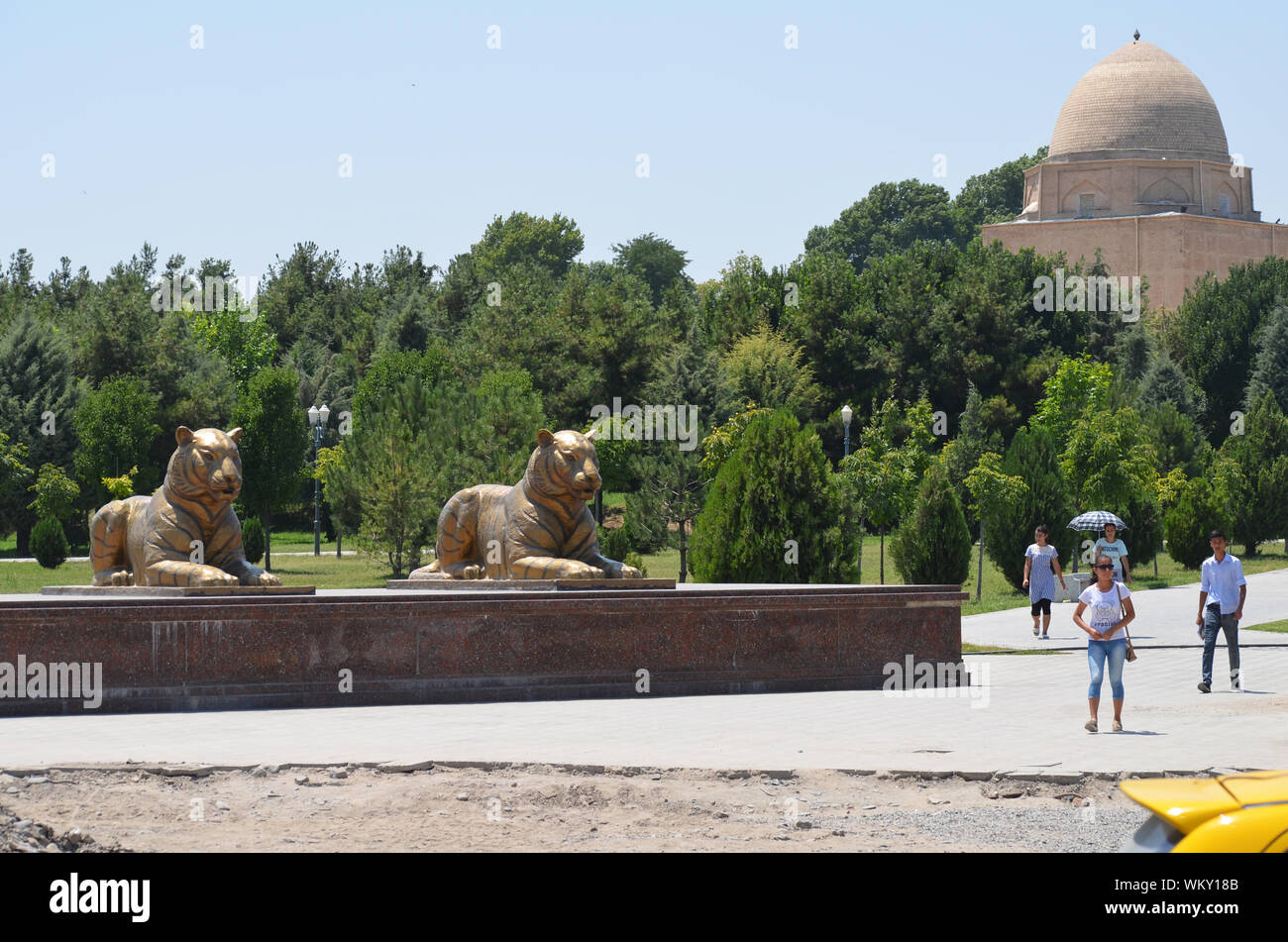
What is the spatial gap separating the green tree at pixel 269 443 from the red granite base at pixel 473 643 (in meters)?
32.1

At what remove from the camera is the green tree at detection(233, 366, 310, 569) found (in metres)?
47.0

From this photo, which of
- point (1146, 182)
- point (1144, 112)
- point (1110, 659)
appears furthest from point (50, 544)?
point (1144, 112)

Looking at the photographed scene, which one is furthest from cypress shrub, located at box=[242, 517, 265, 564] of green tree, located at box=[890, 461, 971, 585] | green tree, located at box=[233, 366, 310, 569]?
green tree, located at box=[890, 461, 971, 585]

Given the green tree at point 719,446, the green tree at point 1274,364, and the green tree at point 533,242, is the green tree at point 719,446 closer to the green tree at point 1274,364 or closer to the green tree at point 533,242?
the green tree at point 1274,364

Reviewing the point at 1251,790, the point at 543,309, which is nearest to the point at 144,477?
the point at 543,309

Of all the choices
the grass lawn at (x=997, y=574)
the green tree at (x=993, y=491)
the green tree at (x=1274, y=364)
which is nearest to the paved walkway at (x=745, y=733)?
the grass lawn at (x=997, y=574)

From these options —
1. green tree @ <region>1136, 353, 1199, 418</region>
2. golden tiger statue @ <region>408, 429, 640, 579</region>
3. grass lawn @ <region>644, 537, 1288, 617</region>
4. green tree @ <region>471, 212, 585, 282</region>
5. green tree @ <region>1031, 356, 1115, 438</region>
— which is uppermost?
green tree @ <region>471, 212, 585, 282</region>

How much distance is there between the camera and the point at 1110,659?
13133mm

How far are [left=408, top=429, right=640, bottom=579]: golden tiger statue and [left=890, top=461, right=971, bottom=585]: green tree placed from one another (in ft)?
49.5

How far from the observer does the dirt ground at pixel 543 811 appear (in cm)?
862

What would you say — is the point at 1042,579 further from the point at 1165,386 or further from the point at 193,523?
the point at 1165,386

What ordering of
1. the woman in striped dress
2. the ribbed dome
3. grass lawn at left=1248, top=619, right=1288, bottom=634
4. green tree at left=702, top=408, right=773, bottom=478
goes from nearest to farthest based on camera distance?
the woman in striped dress < grass lawn at left=1248, top=619, right=1288, bottom=634 < green tree at left=702, top=408, right=773, bottom=478 < the ribbed dome

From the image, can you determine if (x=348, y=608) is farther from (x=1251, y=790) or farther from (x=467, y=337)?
(x=467, y=337)

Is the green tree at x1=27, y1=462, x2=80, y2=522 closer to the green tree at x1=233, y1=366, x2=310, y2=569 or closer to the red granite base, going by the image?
the green tree at x1=233, y1=366, x2=310, y2=569
